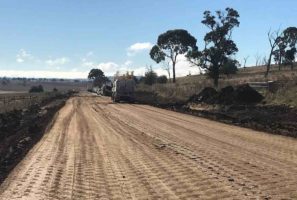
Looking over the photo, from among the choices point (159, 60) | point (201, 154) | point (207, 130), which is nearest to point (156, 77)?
point (159, 60)

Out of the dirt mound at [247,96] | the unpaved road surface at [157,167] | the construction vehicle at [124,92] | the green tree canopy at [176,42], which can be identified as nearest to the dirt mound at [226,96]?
the dirt mound at [247,96]

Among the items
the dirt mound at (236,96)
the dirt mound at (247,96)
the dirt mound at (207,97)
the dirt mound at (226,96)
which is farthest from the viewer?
the dirt mound at (207,97)

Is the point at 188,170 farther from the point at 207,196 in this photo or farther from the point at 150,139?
the point at 150,139

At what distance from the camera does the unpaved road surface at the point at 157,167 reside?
421 inches

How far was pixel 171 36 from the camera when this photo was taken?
333 feet

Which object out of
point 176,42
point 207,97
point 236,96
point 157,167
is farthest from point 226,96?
point 176,42

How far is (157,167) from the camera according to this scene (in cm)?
1354

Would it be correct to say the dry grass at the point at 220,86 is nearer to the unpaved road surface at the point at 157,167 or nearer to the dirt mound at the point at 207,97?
the dirt mound at the point at 207,97

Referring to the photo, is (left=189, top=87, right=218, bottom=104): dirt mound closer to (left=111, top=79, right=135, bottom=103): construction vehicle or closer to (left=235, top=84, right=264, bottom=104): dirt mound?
(left=235, top=84, right=264, bottom=104): dirt mound

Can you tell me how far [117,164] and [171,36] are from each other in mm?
88539

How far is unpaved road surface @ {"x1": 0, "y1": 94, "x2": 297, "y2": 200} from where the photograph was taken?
10.7 meters

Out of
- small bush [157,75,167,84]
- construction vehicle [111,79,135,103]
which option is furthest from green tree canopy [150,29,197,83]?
construction vehicle [111,79,135,103]

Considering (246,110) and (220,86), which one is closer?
(246,110)

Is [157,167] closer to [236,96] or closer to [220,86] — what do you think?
[236,96]
